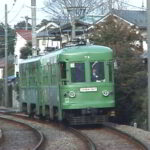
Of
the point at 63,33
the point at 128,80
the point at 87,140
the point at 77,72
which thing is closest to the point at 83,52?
the point at 77,72

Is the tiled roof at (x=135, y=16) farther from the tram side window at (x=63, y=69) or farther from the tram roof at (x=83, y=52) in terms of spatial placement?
the tram side window at (x=63, y=69)

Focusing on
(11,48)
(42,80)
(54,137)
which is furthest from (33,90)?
(11,48)

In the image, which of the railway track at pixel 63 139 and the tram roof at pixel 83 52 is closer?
the railway track at pixel 63 139

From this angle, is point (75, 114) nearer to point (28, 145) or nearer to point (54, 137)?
point (54, 137)

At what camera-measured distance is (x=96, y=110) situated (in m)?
22.0

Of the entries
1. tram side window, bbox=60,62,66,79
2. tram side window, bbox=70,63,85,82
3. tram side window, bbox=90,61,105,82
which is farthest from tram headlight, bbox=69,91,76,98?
tram side window, bbox=90,61,105,82

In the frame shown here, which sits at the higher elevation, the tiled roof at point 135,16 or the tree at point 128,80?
the tiled roof at point 135,16

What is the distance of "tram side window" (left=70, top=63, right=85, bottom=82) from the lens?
855 inches

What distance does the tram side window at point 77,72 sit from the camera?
21.7 m

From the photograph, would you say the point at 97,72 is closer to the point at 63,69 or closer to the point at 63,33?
the point at 63,69

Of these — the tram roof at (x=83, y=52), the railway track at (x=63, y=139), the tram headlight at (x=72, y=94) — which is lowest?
the railway track at (x=63, y=139)

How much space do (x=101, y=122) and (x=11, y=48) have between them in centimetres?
8290

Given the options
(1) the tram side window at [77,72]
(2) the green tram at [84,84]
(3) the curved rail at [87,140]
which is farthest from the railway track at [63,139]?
(1) the tram side window at [77,72]

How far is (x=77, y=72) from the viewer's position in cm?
2177
